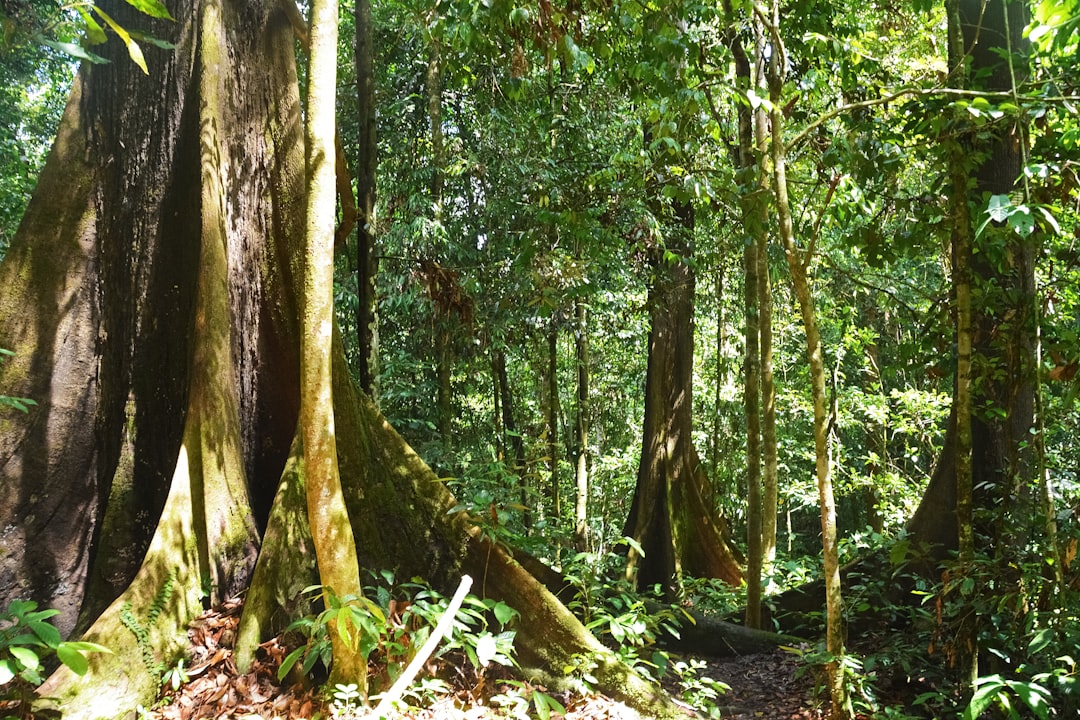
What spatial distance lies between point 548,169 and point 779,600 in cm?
493

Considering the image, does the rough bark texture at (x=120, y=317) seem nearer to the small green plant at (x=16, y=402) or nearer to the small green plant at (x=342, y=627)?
the small green plant at (x=16, y=402)

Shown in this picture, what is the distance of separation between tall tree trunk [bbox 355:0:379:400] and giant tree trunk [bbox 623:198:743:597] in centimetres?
398

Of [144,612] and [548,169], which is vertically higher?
[548,169]

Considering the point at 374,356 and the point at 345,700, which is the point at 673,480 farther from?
the point at 345,700

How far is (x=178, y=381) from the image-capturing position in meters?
4.29

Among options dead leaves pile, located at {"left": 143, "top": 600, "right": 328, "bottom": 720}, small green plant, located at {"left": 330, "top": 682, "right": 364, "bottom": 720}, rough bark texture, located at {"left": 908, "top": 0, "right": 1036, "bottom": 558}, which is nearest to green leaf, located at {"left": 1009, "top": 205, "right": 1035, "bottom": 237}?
rough bark texture, located at {"left": 908, "top": 0, "right": 1036, "bottom": 558}

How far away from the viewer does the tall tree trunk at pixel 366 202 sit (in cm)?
654

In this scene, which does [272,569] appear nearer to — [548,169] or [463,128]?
[548,169]

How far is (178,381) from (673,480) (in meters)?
6.87

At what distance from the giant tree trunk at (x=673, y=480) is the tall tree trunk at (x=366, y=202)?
3981 millimetres

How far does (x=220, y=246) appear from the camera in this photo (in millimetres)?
4223

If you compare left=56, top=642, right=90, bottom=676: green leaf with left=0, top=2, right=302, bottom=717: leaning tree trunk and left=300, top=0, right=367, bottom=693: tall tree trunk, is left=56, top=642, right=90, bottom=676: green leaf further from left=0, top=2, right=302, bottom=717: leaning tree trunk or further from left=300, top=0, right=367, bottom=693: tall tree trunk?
left=0, top=2, right=302, bottom=717: leaning tree trunk

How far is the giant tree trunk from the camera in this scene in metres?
9.49

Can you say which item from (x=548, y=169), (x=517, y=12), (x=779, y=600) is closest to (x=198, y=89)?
(x=517, y=12)
